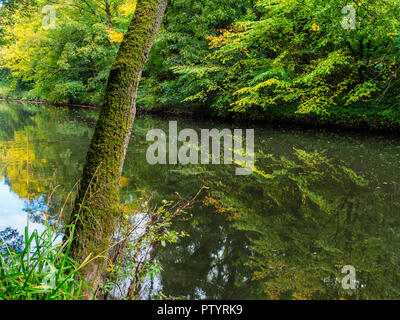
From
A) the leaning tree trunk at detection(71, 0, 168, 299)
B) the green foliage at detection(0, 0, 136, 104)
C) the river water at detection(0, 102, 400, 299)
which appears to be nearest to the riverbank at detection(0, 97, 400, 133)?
the river water at detection(0, 102, 400, 299)

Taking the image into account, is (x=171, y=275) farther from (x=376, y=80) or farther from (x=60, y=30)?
(x=60, y=30)

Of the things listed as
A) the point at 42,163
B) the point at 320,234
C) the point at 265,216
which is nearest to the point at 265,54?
the point at 42,163

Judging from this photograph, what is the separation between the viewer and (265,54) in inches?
490

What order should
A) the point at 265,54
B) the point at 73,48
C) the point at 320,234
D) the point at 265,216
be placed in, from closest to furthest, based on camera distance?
the point at 320,234 → the point at 265,216 → the point at 265,54 → the point at 73,48

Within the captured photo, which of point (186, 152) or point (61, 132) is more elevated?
point (61, 132)

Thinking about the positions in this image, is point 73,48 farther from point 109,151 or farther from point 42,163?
point 109,151

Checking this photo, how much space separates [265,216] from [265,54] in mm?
10558

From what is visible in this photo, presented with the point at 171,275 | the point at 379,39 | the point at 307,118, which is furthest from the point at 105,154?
the point at 307,118

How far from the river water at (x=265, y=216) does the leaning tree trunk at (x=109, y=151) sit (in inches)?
10.7

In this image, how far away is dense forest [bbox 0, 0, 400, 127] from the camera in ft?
28.2

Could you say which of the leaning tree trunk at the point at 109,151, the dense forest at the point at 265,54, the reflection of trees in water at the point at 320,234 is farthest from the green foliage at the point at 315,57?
the leaning tree trunk at the point at 109,151

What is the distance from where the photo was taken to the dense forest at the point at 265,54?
859 centimetres

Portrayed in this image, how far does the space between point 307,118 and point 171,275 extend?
10627 mm

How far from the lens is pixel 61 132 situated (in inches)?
395
